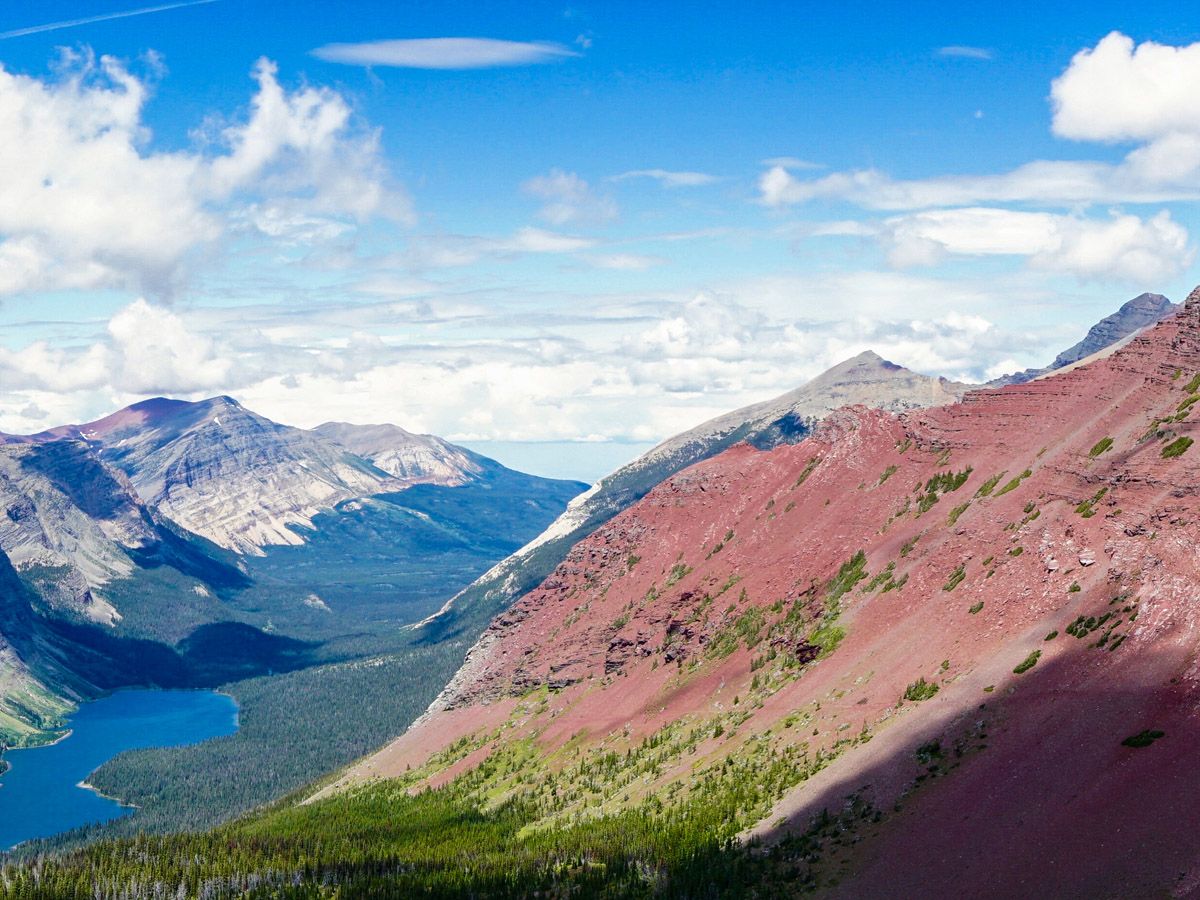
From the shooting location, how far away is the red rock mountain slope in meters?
77.8

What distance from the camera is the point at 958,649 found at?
110 meters

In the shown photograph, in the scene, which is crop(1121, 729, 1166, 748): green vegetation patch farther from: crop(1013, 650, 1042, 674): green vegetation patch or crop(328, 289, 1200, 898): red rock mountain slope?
crop(1013, 650, 1042, 674): green vegetation patch

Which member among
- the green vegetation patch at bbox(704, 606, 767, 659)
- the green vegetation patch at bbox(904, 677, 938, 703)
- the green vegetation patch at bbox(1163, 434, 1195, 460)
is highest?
the green vegetation patch at bbox(1163, 434, 1195, 460)

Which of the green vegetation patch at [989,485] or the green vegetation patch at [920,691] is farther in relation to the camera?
the green vegetation patch at [989,485]

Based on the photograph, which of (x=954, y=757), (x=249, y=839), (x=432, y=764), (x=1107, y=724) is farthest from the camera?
(x=432, y=764)

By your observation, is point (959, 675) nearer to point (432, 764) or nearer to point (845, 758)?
point (845, 758)

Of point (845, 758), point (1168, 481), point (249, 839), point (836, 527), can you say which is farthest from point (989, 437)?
point (249, 839)

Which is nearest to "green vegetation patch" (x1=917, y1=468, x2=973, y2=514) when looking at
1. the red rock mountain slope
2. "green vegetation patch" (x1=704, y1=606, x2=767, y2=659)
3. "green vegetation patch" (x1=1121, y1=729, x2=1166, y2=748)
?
the red rock mountain slope

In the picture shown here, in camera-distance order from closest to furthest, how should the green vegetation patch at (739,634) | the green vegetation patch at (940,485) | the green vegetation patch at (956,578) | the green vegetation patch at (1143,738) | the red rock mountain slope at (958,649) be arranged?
the green vegetation patch at (1143,738) → the red rock mountain slope at (958,649) → the green vegetation patch at (956,578) → the green vegetation patch at (940,485) → the green vegetation patch at (739,634)

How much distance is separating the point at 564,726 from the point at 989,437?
7960 centimetres

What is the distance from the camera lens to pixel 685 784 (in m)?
127

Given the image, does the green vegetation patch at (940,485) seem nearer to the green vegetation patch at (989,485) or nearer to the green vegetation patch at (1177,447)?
the green vegetation patch at (989,485)

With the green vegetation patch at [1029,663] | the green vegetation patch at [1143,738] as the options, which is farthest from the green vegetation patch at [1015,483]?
the green vegetation patch at [1143,738]

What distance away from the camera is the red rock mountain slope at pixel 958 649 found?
77750mm
